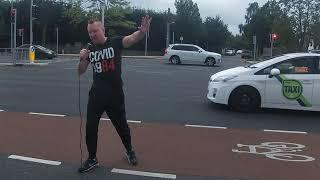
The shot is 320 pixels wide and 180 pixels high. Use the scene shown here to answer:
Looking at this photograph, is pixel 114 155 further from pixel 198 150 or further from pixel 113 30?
pixel 113 30

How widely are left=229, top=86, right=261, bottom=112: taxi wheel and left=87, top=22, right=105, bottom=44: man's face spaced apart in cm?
598

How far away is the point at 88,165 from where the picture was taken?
6699 millimetres

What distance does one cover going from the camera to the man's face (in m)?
6.63

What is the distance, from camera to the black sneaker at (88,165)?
6629 millimetres

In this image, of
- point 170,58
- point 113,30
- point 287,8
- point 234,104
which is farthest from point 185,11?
point 234,104

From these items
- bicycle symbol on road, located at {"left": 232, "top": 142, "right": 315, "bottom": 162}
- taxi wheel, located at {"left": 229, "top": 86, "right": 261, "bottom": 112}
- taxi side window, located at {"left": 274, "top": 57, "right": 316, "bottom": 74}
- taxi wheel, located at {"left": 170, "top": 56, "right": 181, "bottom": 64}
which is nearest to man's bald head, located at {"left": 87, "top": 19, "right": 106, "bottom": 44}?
bicycle symbol on road, located at {"left": 232, "top": 142, "right": 315, "bottom": 162}

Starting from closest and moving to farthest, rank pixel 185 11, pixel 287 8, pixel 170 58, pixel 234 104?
pixel 234 104 < pixel 170 58 < pixel 287 8 < pixel 185 11

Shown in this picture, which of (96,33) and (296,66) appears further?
(296,66)

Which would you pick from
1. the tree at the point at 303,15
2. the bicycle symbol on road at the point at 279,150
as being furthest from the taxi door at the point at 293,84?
the tree at the point at 303,15

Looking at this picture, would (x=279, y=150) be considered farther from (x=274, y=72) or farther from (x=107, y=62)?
(x=274, y=72)

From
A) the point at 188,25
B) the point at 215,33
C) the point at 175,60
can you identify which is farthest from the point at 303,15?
the point at 215,33

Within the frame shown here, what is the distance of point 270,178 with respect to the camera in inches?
261

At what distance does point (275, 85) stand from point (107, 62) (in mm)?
6000

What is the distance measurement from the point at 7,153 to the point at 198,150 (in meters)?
2.59
